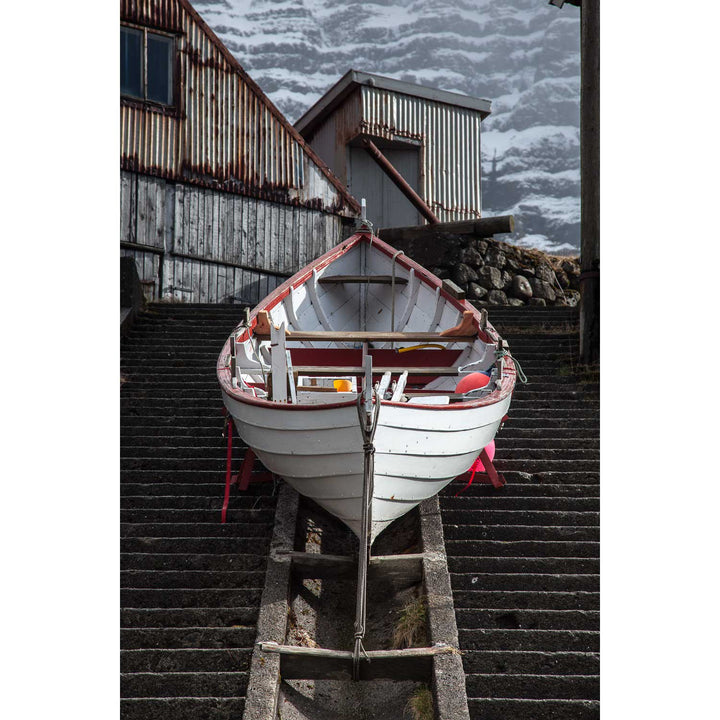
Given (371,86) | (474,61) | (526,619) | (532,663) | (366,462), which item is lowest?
(532,663)

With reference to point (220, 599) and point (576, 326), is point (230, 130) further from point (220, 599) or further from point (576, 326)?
point (220, 599)

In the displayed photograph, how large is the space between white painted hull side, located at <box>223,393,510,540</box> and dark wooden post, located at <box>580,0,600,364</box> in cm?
398

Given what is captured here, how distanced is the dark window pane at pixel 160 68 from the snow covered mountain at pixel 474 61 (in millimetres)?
31454

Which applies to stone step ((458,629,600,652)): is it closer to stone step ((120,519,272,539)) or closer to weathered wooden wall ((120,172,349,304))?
stone step ((120,519,272,539))

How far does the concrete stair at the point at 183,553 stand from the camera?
437 cm

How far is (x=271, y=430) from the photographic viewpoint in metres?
5.20

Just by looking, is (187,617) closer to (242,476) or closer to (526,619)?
(242,476)

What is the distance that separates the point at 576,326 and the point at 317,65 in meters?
46.5

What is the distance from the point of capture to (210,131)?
13.2 meters

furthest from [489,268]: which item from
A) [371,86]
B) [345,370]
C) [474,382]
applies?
[345,370]

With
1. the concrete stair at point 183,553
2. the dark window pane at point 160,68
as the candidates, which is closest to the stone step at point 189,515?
the concrete stair at point 183,553

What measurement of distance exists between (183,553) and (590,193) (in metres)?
5.67

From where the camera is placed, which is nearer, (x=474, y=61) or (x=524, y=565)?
(x=524, y=565)

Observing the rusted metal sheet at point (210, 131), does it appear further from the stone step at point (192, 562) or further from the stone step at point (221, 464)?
the stone step at point (192, 562)
